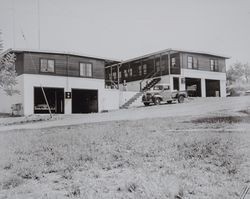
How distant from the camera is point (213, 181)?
437 cm

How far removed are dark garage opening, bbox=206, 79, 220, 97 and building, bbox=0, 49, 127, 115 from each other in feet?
32.2

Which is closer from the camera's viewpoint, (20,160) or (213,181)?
(213,181)

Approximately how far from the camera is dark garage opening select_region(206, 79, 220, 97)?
90.5ft

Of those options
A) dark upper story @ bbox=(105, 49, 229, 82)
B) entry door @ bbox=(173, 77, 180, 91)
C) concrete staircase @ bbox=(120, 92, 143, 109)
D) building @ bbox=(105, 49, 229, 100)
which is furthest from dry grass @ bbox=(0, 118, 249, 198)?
entry door @ bbox=(173, 77, 180, 91)

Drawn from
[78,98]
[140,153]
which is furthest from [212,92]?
[140,153]

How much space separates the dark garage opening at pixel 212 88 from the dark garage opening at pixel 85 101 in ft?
37.3

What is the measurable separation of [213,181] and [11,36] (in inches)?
172

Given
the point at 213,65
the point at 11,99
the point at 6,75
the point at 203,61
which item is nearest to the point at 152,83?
the point at 203,61

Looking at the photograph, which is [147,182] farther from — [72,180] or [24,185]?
[24,185]

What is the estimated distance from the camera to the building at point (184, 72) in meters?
25.2

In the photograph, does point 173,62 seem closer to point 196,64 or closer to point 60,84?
point 196,64

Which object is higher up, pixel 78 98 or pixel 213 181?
pixel 78 98

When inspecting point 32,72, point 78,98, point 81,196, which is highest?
point 32,72

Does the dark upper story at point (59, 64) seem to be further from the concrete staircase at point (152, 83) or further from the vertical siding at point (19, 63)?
the concrete staircase at point (152, 83)
